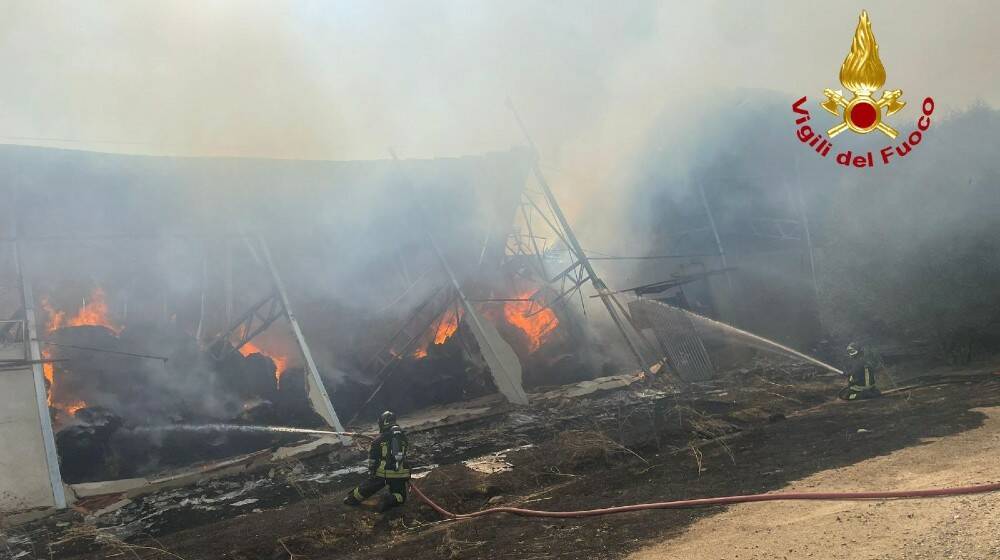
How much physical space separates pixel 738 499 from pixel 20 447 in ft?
31.4

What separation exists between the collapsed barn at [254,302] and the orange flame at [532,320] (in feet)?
0.17

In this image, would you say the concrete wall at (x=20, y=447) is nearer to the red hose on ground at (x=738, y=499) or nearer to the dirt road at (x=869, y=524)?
the red hose on ground at (x=738, y=499)

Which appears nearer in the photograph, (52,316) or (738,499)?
(738,499)

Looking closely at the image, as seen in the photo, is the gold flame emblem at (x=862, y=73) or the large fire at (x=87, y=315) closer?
the gold flame emblem at (x=862, y=73)

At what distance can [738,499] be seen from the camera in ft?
21.8

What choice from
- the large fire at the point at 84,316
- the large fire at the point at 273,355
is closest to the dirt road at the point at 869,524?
the large fire at the point at 273,355

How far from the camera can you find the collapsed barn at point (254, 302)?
1187 centimetres

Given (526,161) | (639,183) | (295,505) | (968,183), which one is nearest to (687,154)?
(639,183)

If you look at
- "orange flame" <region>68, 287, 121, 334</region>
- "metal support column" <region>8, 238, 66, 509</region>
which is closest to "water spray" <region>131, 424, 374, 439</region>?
"metal support column" <region>8, 238, 66, 509</region>

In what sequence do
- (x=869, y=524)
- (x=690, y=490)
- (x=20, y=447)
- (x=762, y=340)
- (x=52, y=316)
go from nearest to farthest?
(x=869, y=524)
(x=690, y=490)
(x=20, y=447)
(x=52, y=316)
(x=762, y=340)

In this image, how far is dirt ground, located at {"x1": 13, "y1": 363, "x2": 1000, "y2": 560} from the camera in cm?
536

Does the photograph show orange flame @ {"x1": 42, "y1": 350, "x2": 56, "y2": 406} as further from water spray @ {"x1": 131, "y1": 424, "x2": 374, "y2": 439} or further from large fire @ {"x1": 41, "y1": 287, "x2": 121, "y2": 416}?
water spray @ {"x1": 131, "y1": 424, "x2": 374, "y2": 439}

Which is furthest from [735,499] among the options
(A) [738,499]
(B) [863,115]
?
(B) [863,115]

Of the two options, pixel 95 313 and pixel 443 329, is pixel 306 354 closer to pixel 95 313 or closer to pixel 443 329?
pixel 443 329
